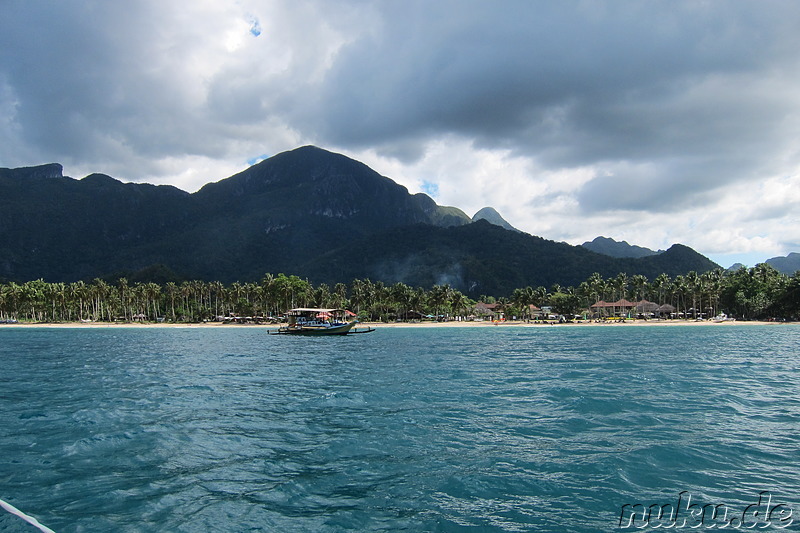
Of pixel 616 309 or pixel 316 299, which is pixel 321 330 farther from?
pixel 616 309

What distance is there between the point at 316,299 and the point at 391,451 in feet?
457

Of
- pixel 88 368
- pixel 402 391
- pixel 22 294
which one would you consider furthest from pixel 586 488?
pixel 22 294

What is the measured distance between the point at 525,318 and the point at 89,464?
160 m

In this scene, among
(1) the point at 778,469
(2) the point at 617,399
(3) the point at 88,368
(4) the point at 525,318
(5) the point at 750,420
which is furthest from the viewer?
(4) the point at 525,318

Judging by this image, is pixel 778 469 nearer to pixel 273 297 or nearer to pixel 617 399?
pixel 617 399

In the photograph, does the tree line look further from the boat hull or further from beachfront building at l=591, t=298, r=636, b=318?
the boat hull

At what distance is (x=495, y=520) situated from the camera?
8812mm

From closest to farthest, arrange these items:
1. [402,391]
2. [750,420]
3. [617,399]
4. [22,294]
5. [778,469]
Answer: [778,469] < [750,420] < [617,399] < [402,391] < [22,294]

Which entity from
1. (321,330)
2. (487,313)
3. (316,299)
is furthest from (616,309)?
(321,330)
